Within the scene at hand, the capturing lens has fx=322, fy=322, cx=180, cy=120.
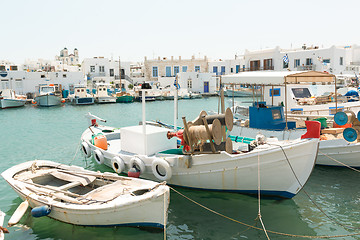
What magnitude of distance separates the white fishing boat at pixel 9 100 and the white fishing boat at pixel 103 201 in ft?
135

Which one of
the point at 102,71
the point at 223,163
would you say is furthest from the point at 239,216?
the point at 102,71

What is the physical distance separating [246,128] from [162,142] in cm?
515

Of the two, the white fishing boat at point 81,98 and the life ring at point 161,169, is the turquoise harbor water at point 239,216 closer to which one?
the life ring at point 161,169

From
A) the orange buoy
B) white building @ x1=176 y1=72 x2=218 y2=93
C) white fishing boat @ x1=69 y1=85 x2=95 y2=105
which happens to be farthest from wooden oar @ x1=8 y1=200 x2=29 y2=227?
white building @ x1=176 y1=72 x2=218 y2=93

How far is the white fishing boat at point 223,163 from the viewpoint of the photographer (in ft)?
29.6

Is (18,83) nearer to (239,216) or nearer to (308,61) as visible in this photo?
(308,61)

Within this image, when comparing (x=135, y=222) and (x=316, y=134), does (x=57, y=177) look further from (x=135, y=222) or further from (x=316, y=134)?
(x=316, y=134)

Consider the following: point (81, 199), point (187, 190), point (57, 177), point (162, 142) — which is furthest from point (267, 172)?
point (57, 177)

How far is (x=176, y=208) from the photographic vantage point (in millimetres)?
9820

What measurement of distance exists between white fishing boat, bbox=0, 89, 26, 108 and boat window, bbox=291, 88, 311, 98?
39.3 m

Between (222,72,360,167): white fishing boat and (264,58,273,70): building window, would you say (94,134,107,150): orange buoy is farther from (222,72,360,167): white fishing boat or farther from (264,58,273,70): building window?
(264,58,273,70): building window

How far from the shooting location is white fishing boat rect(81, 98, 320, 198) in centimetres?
902

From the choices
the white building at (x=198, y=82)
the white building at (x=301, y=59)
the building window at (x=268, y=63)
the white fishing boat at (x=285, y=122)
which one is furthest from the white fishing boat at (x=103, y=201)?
the white building at (x=198, y=82)

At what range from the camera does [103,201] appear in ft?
25.9
